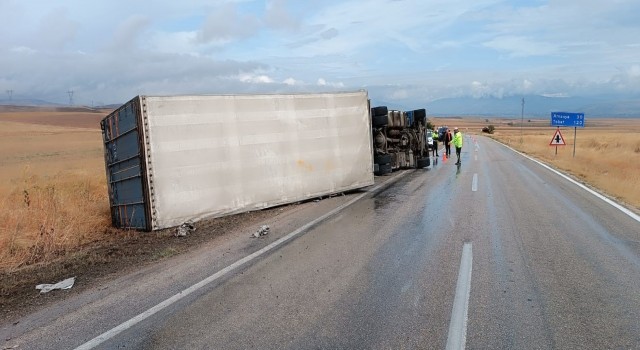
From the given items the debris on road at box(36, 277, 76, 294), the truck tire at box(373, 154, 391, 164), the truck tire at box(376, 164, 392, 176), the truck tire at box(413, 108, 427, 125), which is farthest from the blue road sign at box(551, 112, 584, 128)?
the debris on road at box(36, 277, 76, 294)

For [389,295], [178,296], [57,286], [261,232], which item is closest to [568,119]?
[261,232]

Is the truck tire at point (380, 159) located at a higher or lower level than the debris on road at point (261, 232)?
higher

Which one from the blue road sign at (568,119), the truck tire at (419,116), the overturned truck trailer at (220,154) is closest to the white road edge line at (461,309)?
the overturned truck trailer at (220,154)

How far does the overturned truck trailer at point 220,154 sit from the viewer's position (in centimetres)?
902

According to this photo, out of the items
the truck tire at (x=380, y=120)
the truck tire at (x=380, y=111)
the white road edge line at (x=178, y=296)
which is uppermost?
the truck tire at (x=380, y=111)

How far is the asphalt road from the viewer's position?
13.4 feet

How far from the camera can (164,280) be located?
5844 mm

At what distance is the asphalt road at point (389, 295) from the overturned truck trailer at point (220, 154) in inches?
86.2

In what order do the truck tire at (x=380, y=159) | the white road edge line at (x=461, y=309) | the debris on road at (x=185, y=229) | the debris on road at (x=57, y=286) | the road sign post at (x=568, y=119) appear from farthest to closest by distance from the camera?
the road sign post at (x=568, y=119) < the truck tire at (x=380, y=159) < the debris on road at (x=185, y=229) < the debris on road at (x=57, y=286) < the white road edge line at (x=461, y=309)

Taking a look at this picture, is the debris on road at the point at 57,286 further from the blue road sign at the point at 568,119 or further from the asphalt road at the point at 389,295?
the blue road sign at the point at 568,119

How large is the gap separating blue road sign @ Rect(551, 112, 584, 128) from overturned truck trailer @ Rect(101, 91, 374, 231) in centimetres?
2283

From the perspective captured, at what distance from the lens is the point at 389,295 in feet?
16.5

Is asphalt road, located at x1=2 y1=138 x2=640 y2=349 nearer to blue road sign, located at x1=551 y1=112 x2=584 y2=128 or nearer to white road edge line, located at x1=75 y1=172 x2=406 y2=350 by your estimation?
white road edge line, located at x1=75 y1=172 x2=406 y2=350

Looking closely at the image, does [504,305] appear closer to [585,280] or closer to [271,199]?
[585,280]
